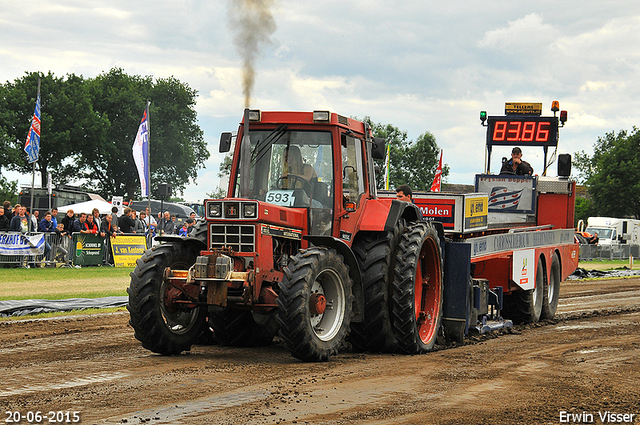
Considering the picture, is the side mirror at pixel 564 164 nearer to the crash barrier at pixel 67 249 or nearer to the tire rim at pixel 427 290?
the tire rim at pixel 427 290

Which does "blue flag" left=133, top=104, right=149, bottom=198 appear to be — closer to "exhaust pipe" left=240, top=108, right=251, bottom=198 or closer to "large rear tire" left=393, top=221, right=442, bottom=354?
"large rear tire" left=393, top=221, right=442, bottom=354

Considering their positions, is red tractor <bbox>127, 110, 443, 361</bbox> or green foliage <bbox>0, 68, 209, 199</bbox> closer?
red tractor <bbox>127, 110, 443, 361</bbox>

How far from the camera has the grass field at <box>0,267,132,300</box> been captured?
14.9 metres

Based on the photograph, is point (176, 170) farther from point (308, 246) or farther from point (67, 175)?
point (308, 246)

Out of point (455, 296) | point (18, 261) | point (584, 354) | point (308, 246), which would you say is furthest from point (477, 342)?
point (18, 261)

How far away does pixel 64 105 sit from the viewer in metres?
61.8

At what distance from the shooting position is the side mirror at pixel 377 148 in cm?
934

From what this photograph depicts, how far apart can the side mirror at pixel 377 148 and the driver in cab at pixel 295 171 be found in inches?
42.7

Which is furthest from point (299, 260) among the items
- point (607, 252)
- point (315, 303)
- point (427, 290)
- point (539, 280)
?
point (607, 252)

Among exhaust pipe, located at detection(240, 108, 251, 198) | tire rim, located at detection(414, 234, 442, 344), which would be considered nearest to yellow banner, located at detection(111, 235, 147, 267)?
tire rim, located at detection(414, 234, 442, 344)

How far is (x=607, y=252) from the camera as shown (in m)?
41.0

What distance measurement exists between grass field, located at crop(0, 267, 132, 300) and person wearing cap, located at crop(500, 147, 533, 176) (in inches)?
318

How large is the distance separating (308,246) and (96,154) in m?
58.9

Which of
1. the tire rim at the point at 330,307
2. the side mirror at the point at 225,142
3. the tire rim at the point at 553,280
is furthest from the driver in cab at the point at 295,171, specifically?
the tire rim at the point at 553,280
